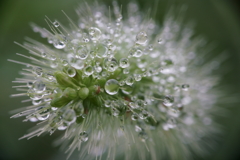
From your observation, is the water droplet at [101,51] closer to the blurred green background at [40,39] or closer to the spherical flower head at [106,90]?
the spherical flower head at [106,90]

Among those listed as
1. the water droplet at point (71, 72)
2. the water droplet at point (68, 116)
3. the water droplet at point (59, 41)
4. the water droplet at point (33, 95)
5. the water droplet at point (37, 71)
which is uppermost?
the water droplet at point (59, 41)

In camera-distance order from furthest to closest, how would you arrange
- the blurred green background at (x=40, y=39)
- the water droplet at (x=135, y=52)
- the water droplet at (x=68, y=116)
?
the blurred green background at (x=40, y=39)
the water droplet at (x=135, y=52)
the water droplet at (x=68, y=116)

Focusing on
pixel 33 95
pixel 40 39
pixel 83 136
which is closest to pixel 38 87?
pixel 33 95

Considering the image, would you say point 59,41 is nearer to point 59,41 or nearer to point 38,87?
point 59,41

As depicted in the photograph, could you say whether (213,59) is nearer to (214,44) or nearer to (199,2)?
(214,44)

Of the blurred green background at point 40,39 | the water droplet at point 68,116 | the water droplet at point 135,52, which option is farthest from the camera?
the blurred green background at point 40,39

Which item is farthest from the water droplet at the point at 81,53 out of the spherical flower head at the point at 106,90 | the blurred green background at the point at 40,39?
the blurred green background at the point at 40,39

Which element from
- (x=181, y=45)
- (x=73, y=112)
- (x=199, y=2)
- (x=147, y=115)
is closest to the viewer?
(x=73, y=112)

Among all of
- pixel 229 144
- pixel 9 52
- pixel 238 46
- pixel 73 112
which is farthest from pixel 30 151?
pixel 238 46
